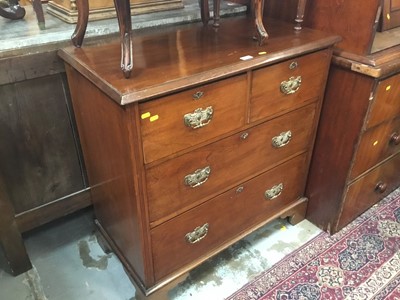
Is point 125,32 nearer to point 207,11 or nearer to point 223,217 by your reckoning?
point 207,11

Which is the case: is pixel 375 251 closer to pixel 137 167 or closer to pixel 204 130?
pixel 204 130

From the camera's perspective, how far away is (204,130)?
3.53 feet

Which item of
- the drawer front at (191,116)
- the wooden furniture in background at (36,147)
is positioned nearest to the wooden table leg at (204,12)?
the drawer front at (191,116)

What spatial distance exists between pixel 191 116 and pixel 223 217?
49 cm

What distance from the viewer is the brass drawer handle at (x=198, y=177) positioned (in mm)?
1133

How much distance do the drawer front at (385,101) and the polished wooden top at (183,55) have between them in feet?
0.81

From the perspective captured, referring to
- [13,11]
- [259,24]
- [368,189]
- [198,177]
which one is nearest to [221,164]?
[198,177]

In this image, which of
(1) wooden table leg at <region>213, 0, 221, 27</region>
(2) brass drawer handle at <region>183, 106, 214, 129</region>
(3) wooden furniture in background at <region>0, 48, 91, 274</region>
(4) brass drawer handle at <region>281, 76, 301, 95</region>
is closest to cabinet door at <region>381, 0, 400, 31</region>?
(4) brass drawer handle at <region>281, 76, 301, 95</region>

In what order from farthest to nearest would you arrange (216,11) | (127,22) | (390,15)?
(390,15) → (216,11) → (127,22)

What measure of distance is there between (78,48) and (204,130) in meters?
0.49

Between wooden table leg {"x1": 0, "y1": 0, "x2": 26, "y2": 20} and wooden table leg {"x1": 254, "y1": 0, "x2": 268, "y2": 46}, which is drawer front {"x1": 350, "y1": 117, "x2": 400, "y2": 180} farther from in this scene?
wooden table leg {"x1": 0, "y1": 0, "x2": 26, "y2": 20}

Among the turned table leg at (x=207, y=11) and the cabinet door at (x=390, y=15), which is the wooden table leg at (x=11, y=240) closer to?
the turned table leg at (x=207, y=11)

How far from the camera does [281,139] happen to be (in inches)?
53.0

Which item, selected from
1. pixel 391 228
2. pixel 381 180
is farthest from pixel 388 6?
pixel 391 228
